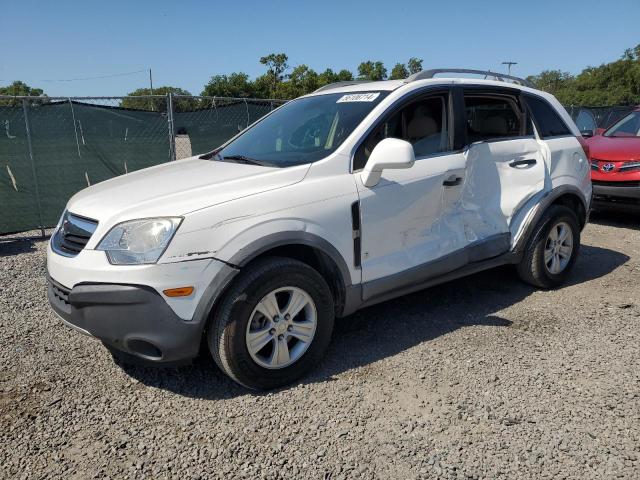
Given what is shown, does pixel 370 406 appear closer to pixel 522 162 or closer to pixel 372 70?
pixel 522 162

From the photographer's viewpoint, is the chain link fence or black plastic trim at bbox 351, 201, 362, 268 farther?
the chain link fence

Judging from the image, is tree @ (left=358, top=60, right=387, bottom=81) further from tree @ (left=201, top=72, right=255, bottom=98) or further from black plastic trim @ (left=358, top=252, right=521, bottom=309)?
black plastic trim @ (left=358, top=252, right=521, bottom=309)

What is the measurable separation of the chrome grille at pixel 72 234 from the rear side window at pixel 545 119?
369 cm

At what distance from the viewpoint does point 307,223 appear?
2973 mm

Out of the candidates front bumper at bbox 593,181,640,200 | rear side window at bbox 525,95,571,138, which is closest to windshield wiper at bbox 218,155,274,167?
rear side window at bbox 525,95,571,138

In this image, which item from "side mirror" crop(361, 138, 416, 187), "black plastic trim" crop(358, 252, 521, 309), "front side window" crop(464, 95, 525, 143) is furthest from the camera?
"front side window" crop(464, 95, 525, 143)

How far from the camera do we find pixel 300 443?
101 inches

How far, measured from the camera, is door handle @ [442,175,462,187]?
366 centimetres

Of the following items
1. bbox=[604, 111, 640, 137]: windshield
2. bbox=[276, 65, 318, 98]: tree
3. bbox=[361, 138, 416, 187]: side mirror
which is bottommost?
bbox=[361, 138, 416, 187]: side mirror

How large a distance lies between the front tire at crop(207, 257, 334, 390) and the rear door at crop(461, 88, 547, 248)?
1.48m

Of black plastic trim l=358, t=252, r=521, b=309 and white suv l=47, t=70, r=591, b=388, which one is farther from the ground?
white suv l=47, t=70, r=591, b=388

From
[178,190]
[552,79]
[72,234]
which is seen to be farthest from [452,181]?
[552,79]

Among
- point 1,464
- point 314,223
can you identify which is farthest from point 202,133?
point 1,464

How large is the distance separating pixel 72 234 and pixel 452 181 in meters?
2.53
